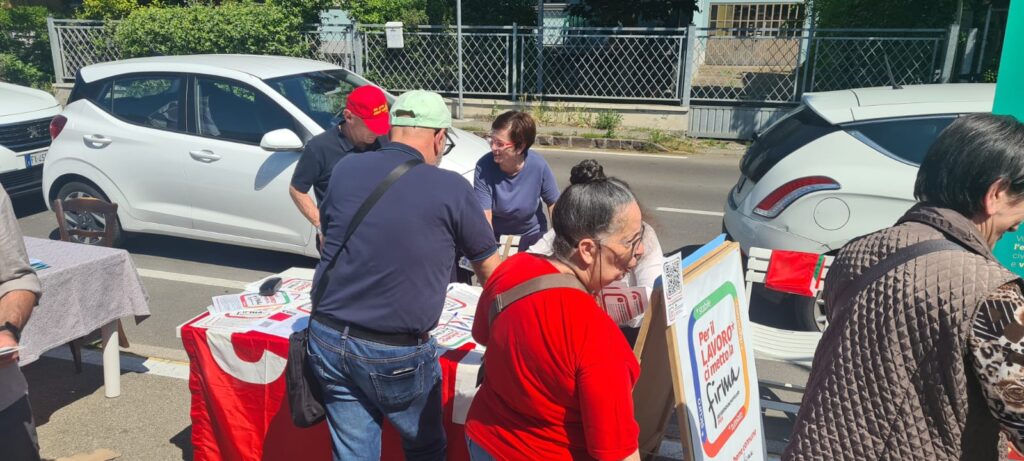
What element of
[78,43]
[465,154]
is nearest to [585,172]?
[465,154]

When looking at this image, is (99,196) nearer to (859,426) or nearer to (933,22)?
(859,426)

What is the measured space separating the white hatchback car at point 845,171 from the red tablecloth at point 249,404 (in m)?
2.79

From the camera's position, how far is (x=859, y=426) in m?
Result: 2.00

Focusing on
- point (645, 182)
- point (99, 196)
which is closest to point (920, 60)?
point (645, 182)

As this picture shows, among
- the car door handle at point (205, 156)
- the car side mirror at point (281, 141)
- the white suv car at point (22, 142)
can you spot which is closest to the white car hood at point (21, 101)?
the white suv car at point (22, 142)

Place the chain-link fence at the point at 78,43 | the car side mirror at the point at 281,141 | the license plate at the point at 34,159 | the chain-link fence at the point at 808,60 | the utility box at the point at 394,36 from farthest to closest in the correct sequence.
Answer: the chain-link fence at the point at 78,43 → the utility box at the point at 394,36 → the chain-link fence at the point at 808,60 → the license plate at the point at 34,159 → the car side mirror at the point at 281,141

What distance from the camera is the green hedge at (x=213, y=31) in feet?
48.1

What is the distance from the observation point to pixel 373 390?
2.62 m

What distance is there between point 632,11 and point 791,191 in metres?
10.5

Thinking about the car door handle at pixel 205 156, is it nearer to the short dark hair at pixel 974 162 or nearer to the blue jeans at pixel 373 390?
the blue jeans at pixel 373 390

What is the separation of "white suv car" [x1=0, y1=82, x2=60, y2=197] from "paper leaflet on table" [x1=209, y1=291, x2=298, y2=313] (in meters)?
5.62

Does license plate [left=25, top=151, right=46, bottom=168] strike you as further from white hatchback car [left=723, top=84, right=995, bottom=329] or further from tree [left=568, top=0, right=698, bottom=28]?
tree [left=568, top=0, right=698, bottom=28]

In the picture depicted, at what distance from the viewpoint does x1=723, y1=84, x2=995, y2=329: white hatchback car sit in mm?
5082

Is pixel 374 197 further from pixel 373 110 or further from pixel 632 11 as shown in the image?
pixel 632 11
